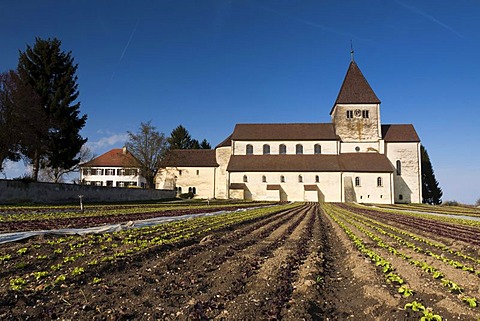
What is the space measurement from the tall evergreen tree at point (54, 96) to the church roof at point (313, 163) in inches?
978

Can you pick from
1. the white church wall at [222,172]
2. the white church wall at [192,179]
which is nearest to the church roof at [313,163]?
the white church wall at [222,172]

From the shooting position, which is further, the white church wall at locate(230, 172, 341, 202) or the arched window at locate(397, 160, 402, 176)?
the arched window at locate(397, 160, 402, 176)

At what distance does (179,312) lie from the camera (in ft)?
16.5

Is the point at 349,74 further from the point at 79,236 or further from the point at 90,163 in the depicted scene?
the point at 79,236

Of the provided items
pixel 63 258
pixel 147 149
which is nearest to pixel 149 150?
pixel 147 149

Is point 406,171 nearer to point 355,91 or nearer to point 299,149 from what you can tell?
point 355,91

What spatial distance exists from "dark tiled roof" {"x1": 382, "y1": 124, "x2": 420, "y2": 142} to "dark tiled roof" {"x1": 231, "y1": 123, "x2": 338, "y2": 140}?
29.5 feet

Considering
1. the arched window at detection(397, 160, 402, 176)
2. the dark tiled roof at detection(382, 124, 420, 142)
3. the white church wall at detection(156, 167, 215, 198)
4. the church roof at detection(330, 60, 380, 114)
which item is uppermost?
the church roof at detection(330, 60, 380, 114)

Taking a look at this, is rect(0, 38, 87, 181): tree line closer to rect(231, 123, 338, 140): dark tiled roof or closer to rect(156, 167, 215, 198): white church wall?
rect(156, 167, 215, 198): white church wall

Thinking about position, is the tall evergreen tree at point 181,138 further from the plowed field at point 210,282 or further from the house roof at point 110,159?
the plowed field at point 210,282

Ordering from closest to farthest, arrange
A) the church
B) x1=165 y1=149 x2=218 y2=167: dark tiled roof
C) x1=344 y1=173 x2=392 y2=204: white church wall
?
x1=344 y1=173 x2=392 y2=204: white church wall → the church → x1=165 y1=149 x2=218 y2=167: dark tiled roof

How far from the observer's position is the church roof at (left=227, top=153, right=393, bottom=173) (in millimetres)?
52406

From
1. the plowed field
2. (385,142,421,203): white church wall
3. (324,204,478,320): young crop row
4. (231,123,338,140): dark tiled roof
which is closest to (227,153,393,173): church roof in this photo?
(231,123,338,140): dark tiled roof

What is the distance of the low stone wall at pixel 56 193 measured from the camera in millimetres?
26062
